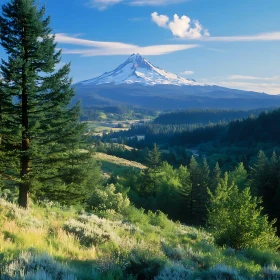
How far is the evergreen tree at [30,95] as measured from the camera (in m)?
13.7

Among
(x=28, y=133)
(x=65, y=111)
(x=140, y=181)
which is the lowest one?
(x=140, y=181)

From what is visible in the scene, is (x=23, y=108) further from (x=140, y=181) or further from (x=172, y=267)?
(x=140, y=181)

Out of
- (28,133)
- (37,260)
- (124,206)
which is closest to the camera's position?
(37,260)

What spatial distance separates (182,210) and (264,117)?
11495cm

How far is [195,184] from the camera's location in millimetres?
46500

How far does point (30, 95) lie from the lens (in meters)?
14.2

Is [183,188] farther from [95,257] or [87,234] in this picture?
[95,257]

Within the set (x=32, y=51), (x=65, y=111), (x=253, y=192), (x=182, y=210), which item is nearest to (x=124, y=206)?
(x=65, y=111)

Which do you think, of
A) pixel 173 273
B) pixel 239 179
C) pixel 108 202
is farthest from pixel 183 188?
pixel 173 273

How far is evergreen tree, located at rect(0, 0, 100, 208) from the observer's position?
13.7m

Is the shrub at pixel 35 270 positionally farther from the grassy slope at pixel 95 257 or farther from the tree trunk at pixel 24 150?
the tree trunk at pixel 24 150

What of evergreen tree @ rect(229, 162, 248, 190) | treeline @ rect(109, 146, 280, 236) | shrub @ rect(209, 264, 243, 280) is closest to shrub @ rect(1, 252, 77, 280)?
shrub @ rect(209, 264, 243, 280)

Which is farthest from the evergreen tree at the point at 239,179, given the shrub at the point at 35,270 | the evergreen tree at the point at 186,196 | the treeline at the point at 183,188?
the shrub at the point at 35,270

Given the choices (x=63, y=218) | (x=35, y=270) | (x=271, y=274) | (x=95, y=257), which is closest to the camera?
(x=35, y=270)
